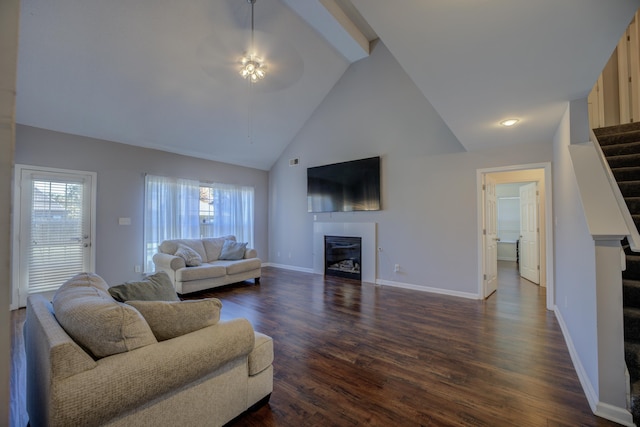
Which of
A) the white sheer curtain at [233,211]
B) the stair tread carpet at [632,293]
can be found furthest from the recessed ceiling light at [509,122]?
the white sheer curtain at [233,211]

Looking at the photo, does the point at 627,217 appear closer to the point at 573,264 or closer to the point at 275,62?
the point at 573,264

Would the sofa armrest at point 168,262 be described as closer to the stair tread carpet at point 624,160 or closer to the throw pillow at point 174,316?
the throw pillow at point 174,316

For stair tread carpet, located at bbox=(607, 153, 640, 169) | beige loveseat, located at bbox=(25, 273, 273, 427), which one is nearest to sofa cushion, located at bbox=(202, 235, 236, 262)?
beige loveseat, located at bbox=(25, 273, 273, 427)

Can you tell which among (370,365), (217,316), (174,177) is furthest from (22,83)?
(370,365)

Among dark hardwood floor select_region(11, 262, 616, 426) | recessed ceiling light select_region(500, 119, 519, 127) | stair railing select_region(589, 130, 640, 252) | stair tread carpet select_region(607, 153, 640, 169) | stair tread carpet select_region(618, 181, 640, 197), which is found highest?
recessed ceiling light select_region(500, 119, 519, 127)

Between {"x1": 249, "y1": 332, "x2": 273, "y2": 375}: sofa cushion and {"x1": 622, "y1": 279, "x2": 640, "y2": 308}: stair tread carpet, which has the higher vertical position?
{"x1": 622, "y1": 279, "x2": 640, "y2": 308}: stair tread carpet

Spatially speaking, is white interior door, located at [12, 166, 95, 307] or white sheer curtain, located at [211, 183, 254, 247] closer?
white interior door, located at [12, 166, 95, 307]

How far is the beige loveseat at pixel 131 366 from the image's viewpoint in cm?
102

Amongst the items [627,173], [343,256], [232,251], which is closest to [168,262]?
[232,251]

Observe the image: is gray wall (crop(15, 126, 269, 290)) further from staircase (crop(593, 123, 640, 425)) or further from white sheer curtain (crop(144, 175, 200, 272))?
staircase (crop(593, 123, 640, 425))

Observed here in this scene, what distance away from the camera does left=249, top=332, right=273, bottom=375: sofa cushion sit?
165 centimetres

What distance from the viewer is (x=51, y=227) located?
396 centimetres

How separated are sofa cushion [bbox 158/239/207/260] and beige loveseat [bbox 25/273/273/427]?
3.21 meters

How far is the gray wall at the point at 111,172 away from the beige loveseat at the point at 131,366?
11.1 ft
